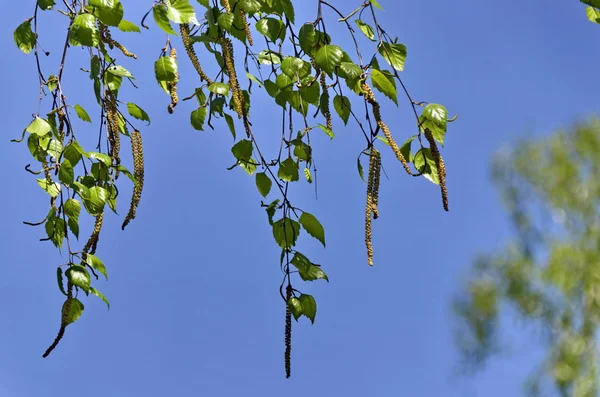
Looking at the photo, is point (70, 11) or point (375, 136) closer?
point (375, 136)

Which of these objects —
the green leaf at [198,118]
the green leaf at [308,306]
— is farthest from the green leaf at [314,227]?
the green leaf at [198,118]

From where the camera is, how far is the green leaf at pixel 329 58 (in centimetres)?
189

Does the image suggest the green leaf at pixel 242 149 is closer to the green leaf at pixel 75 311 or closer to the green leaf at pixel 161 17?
the green leaf at pixel 161 17

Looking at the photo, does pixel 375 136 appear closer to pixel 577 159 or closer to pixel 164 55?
pixel 164 55

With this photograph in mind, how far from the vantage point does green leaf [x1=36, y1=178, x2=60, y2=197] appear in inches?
88.5

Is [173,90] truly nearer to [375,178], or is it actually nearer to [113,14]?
[113,14]

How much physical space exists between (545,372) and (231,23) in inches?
321

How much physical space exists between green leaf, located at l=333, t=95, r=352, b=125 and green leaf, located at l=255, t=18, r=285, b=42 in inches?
10.1

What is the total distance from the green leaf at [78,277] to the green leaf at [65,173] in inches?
9.7

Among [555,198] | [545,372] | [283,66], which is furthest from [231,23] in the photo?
[555,198]

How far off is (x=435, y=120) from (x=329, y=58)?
0.30 metres

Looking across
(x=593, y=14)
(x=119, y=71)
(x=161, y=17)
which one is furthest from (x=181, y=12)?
(x=593, y=14)

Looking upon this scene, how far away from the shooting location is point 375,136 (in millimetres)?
2062

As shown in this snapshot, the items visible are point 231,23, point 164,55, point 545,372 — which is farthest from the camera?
point 545,372
